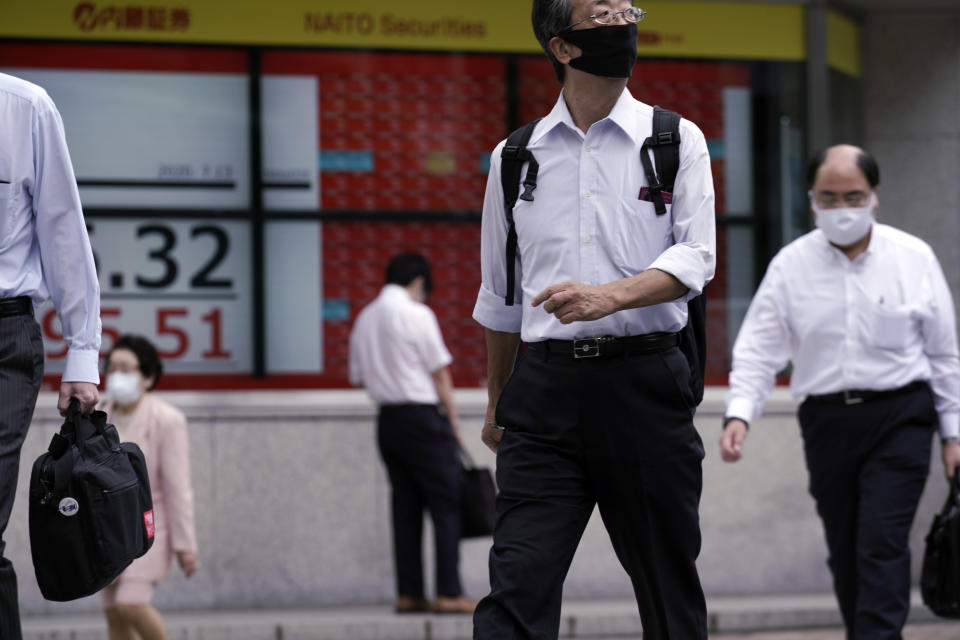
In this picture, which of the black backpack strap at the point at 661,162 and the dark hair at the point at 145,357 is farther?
the dark hair at the point at 145,357

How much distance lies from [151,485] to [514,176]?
290cm

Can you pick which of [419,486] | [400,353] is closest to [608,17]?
[400,353]

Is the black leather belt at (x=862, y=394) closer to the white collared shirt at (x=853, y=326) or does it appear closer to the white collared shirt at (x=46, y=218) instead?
the white collared shirt at (x=853, y=326)

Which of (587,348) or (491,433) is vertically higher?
(587,348)

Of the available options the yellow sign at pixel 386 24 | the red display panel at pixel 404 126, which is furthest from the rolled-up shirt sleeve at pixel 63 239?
the red display panel at pixel 404 126

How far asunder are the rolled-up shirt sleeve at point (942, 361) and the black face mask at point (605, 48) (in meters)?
2.35

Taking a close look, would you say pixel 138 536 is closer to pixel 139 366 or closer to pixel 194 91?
pixel 139 366

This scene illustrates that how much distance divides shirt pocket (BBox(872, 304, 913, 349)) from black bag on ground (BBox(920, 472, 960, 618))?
1.98 ft

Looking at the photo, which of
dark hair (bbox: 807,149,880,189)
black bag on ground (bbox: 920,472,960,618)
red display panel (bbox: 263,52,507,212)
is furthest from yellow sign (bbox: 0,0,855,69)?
black bag on ground (bbox: 920,472,960,618)

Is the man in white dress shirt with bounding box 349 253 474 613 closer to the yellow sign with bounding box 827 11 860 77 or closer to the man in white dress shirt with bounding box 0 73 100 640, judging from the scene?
the yellow sign with bounding box 827 11 860 77

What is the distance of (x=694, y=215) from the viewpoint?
12.8ft

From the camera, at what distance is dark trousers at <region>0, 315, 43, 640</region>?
411cm

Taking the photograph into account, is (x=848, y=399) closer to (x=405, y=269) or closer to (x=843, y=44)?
(x=405, y=269)

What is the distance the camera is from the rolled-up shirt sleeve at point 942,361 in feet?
19.3
